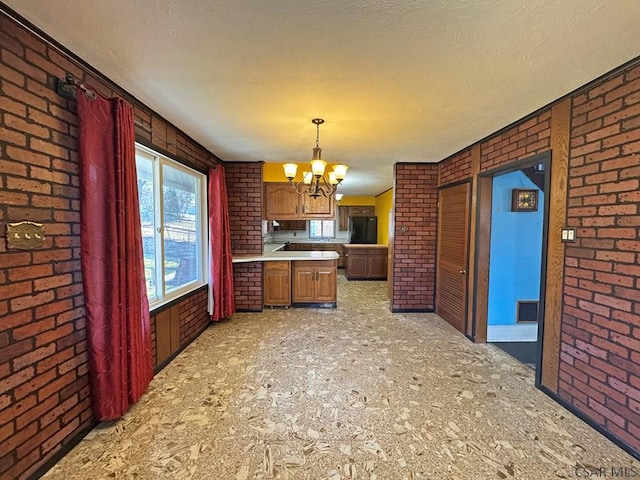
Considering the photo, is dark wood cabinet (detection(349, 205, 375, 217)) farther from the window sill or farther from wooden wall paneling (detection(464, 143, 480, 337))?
the window sill

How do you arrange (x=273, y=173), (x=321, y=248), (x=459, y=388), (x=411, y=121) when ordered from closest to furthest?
1. (x=459, y=388)
2. (x=411, y=121)
3. (x=273, y=173)
4. (x=321, y=248)

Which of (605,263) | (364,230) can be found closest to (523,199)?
(605,263)

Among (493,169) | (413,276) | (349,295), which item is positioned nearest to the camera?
(493,169)

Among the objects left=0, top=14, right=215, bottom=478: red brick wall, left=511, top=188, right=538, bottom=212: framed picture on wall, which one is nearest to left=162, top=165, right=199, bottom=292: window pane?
left=0, top=14, right=215, bottom=478: red brick wall

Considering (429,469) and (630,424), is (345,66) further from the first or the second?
(630,424)

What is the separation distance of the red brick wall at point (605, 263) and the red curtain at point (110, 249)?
310 cm

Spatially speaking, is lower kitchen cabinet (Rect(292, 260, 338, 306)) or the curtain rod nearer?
the curtain rod

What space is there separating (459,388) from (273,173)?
3849mm

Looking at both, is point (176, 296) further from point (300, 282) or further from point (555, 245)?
point (555, 245)

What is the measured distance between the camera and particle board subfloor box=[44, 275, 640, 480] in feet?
4.98

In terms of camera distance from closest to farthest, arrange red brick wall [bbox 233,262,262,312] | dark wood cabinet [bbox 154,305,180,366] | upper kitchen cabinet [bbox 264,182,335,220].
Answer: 1. dark wood cabinet [bbox 154,305,180,366]
2. red brick wall [bbox 233,262,262,312]
3. upper kitchen cabinet [bbox 264,182,335,220]

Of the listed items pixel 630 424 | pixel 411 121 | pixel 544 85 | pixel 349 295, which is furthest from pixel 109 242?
pixel 349 295

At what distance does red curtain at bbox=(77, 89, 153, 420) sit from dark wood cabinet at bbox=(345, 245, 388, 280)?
17.6 feet

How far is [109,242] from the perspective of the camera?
1745mm
